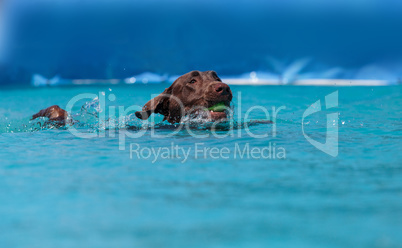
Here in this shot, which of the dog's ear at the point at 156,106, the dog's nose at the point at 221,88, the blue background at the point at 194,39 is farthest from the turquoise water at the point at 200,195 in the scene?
the blue background at the point at 194,39

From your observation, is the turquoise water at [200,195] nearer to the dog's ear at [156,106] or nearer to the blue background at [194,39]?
the dog's ear at [156,106]

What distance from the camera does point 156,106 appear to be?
19.2 feet

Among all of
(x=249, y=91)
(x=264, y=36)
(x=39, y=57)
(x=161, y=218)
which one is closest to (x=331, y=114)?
(x=249, y=91)

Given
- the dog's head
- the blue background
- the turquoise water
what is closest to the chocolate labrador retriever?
the dog's head

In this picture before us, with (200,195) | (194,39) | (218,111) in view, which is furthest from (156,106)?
(194,39)

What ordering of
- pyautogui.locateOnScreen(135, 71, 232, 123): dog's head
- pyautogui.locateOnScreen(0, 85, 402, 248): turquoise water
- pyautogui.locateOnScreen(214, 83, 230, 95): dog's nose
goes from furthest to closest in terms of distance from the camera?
pyautogui.locateOnScreen(135, 71, 232, 123): dog's head → pyautogui.locateOnScreen(214, 83, 230, 95): dog's nose → pyautogui.locateOnScreen(0, 85, 402, 248): turquoise water

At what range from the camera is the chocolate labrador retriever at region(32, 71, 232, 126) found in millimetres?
5309

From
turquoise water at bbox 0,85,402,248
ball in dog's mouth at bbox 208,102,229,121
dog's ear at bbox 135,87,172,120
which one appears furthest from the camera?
dog's ear at bbox 135,87,172,120

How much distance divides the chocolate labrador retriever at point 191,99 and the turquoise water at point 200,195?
0.69 metres

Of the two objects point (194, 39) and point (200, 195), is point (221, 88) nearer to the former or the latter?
point (200, 195)

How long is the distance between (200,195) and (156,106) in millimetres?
3385

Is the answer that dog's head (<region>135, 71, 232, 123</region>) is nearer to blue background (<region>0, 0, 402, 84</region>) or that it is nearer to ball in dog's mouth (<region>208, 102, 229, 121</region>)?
ball in dog's mouth (<region>208, 102, 229, 121</region>)

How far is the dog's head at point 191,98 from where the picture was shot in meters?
5.30

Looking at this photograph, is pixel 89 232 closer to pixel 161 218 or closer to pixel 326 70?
pixel 161 218
